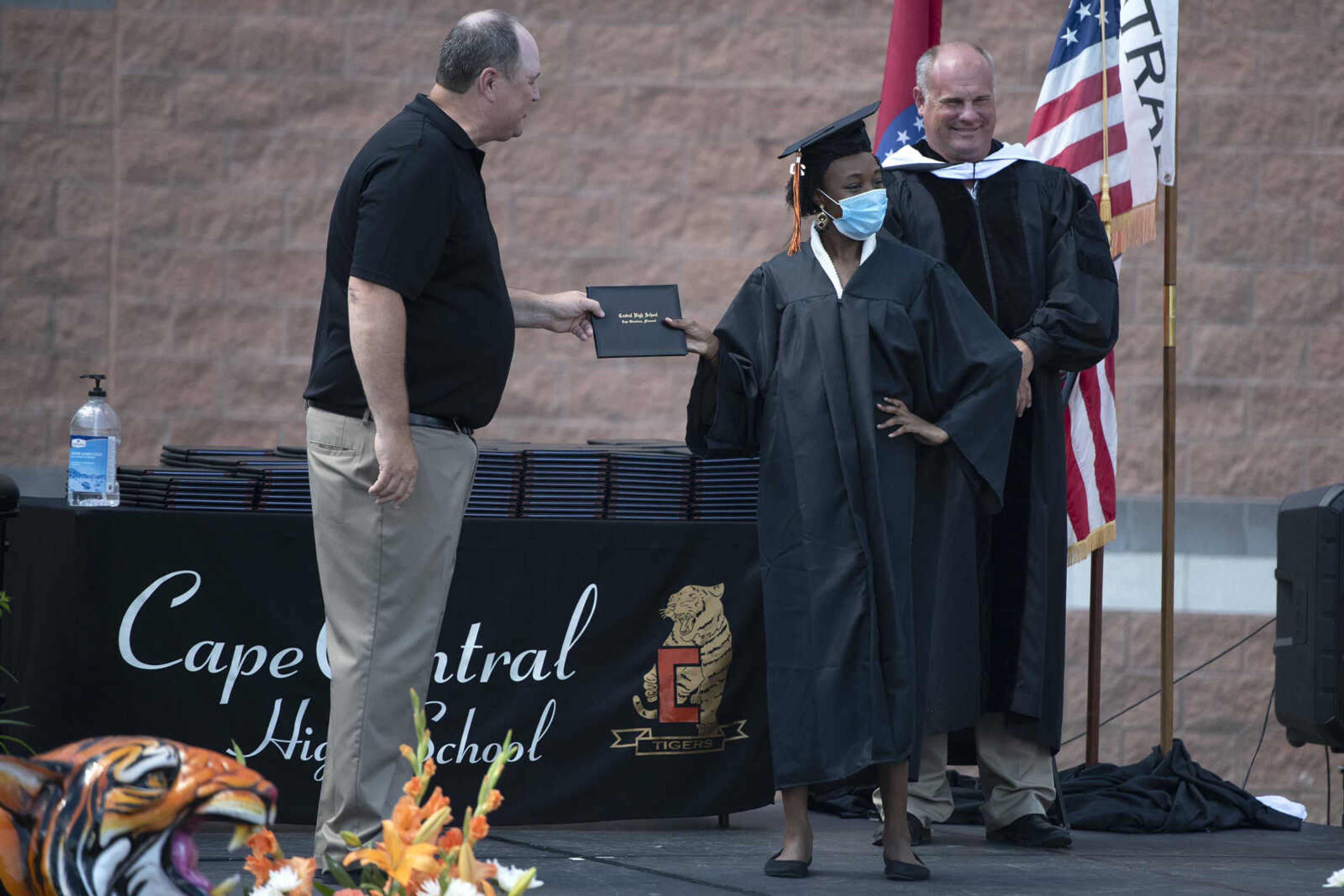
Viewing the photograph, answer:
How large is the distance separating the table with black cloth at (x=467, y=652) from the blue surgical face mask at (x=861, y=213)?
94 cm

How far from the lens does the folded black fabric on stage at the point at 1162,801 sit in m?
4.35

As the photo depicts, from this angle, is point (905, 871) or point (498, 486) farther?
point (498, 486)

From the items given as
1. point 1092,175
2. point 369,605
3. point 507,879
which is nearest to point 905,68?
point 1092,175

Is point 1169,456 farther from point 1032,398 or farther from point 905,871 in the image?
point 905,871

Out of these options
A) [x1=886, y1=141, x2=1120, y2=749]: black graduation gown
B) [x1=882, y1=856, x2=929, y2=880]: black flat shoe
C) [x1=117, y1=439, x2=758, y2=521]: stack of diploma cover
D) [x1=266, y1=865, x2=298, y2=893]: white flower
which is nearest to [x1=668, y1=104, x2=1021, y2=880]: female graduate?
[x1=882, y1=856, x2=929, y2=880]: black flat shoe

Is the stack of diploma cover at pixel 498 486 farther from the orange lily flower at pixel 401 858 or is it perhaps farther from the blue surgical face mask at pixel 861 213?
the orange lily flower at pixel 401 858

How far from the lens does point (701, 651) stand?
416 centimetres

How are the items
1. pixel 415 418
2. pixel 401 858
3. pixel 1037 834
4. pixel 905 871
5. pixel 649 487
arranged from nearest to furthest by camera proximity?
pixel 401 858 < pixel 415 418 < pixel 905 871 < pixel 1037 834 < pixel 649 487

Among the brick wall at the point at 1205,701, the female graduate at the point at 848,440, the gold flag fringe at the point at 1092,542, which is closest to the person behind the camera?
the female graduate at the point at 848,440

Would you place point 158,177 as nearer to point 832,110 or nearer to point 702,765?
point 832,110

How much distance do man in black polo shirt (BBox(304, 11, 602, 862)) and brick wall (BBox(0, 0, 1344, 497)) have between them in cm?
291

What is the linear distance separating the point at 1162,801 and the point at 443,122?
110 inches

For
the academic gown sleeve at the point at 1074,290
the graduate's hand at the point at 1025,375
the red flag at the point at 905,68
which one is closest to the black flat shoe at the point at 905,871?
the graduate's hand at the point at 1025,375

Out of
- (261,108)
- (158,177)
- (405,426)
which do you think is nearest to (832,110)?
(261,108)
